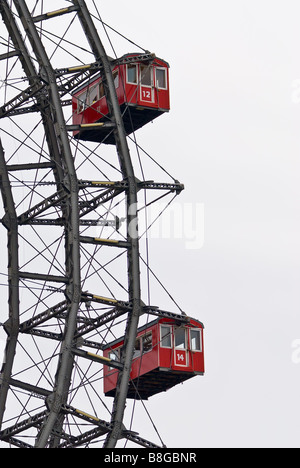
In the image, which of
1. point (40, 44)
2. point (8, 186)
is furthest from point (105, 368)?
point (40, 44)

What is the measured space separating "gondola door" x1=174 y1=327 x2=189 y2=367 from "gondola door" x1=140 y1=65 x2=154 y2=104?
939 centimetres

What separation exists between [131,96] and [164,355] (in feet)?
34.3

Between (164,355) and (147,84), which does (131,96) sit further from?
(164,355)

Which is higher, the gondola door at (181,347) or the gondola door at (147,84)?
the gondola door at (147,84)

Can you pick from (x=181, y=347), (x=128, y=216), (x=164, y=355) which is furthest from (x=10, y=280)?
(x=181, y=347)

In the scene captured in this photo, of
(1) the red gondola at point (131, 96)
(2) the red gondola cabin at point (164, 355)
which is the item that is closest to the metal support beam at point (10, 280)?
(1) the red gondola at point (131, 96)

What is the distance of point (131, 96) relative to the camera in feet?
214

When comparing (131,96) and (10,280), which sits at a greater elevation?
(131,96)

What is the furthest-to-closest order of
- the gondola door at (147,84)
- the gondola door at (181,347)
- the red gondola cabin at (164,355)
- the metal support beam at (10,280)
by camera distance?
the gondola door at (147,84)
the gondola door at (181,347)
the red gondola cabin at (164,355)
the metal support beam at (10,280)

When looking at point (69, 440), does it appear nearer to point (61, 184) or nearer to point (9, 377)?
point (9, 377)

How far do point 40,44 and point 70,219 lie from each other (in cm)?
696

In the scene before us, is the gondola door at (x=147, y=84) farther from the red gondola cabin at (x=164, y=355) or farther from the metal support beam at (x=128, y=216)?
the red gondola cabin at (x=164, y=355)

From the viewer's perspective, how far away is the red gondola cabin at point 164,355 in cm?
6475

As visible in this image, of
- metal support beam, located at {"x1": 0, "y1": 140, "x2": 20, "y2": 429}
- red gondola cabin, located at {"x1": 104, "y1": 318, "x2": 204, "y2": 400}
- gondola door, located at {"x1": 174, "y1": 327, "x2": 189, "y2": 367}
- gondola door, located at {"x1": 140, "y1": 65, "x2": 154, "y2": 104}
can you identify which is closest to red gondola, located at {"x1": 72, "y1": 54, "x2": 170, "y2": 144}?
gondola door, located at {"x1": 140, "y1": 65, "x2": 154, "y2": 104}
